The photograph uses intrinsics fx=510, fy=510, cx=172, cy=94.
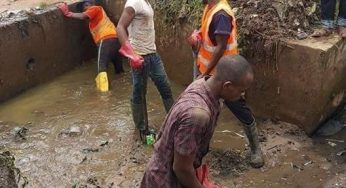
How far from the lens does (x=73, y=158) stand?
5285 mm

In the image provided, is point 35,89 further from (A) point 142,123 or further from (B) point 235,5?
(B) point 235,5

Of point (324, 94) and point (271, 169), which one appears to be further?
point (324, 94)

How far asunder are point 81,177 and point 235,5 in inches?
108

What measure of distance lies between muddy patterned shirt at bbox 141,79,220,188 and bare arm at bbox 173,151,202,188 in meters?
0.04

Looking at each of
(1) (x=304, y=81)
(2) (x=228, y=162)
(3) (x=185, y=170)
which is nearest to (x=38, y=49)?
(2) (x=228, y=162)

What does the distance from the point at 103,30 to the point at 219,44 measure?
311 cm

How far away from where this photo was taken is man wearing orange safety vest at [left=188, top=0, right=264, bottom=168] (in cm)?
441

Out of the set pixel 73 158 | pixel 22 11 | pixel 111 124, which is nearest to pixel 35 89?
pixel 22 11

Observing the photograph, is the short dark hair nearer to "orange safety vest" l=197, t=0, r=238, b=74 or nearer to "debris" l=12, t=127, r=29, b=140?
"orange safety vest" l=197, t=0, r=238, b=74

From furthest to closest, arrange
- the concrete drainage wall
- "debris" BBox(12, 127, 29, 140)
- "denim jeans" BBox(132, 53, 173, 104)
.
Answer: the concrete drainage wall < "debris" BBox(12, 127, 29, 140) < "denim jeans" BBox(132, 53, 173, 104)

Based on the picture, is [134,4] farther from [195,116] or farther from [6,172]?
[195,116]

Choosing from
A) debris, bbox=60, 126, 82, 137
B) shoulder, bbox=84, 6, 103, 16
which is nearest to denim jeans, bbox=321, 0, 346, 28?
debris, bbox=60, 126, 82, 137

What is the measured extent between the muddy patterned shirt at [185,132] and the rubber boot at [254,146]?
2.20 m

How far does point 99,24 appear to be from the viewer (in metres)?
7.28
